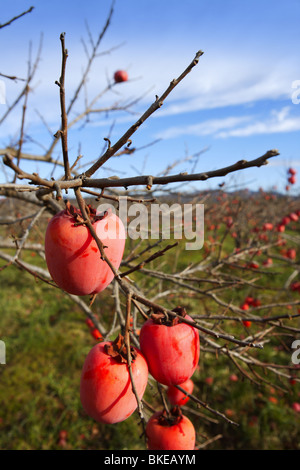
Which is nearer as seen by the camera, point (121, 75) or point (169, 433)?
point (169, 433)

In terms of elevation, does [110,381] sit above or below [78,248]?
below

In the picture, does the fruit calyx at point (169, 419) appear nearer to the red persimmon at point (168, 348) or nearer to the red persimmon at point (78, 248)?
the red persimmon at point (168, 348)

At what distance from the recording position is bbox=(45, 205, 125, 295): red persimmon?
33.6 inches

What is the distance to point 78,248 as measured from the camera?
86cm

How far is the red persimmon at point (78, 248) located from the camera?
854 mm

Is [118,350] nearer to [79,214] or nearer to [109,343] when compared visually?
[109,343]

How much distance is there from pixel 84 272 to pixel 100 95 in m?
2.55

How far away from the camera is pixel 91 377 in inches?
39.6

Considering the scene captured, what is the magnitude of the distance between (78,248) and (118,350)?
1.29ft

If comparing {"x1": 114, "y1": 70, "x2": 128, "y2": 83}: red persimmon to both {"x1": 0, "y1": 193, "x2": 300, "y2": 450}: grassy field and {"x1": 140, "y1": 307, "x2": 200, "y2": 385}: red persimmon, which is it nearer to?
{"x1": 0, "y1": 193, "x2": 300, "y2": 450}: grassy field

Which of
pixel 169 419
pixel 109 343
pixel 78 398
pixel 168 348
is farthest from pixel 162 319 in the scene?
pixel 78 398

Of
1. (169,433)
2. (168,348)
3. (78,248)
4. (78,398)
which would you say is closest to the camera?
(78,248)
